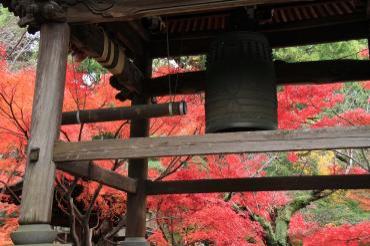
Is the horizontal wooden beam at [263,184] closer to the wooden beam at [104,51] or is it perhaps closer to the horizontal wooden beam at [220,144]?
the wooden beam at [104,51]

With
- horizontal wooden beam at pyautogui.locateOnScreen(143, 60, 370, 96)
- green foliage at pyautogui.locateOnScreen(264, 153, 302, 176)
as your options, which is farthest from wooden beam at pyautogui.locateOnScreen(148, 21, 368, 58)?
green foliage at pyautogui.locateOnScreen(264, 153, 302, 176)

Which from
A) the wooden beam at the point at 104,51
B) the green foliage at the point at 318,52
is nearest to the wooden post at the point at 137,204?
the wooden beam at the point at 104,51

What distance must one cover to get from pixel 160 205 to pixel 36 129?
17.1 ft

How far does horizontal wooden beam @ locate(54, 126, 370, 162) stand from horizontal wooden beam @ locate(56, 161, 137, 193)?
0.94ft

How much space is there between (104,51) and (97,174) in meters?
1.19

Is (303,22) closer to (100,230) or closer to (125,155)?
(125,155)

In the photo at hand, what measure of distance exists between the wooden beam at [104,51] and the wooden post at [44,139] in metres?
0.33

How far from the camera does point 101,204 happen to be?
9352mm

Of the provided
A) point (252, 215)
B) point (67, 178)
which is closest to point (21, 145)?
point (67, 178)

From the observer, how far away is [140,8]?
327 cm

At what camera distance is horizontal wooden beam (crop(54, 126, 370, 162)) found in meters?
2.72

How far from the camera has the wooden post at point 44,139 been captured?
292 centimetres

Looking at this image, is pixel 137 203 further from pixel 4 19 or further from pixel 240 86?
pixel 4 19

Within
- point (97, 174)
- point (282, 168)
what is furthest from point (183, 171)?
point (282, 168)
